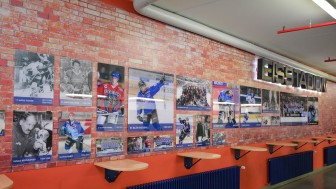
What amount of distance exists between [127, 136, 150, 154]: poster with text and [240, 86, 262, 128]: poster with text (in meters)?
2.80

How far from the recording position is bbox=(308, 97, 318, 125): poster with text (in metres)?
9.16

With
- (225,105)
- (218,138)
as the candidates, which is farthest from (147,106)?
(225,105)

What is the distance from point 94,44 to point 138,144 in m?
1.62

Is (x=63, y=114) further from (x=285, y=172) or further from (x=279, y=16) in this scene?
(x=285, y=172)

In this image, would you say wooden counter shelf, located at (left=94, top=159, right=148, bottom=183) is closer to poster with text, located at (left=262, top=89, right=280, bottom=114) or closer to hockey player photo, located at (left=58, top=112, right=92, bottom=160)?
hockey player photo, located at (left=58, top=112, right=92, bottom=160)

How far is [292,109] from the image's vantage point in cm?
831

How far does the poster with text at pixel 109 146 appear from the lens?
3.82 metres

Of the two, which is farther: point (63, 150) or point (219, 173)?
point (219, 173)

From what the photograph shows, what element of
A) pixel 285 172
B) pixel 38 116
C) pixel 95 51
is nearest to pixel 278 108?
pixel 285 172

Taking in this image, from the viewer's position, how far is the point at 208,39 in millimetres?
5609

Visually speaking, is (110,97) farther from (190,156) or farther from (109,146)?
(190,156)

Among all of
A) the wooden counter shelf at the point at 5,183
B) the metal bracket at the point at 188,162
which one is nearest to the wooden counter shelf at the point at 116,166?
the wooden counter shelf at the point at 5,183

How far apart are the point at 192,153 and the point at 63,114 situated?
2.41 metres

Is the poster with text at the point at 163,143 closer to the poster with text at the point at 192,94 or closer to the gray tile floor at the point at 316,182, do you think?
the poster with text at the point at 192,94
